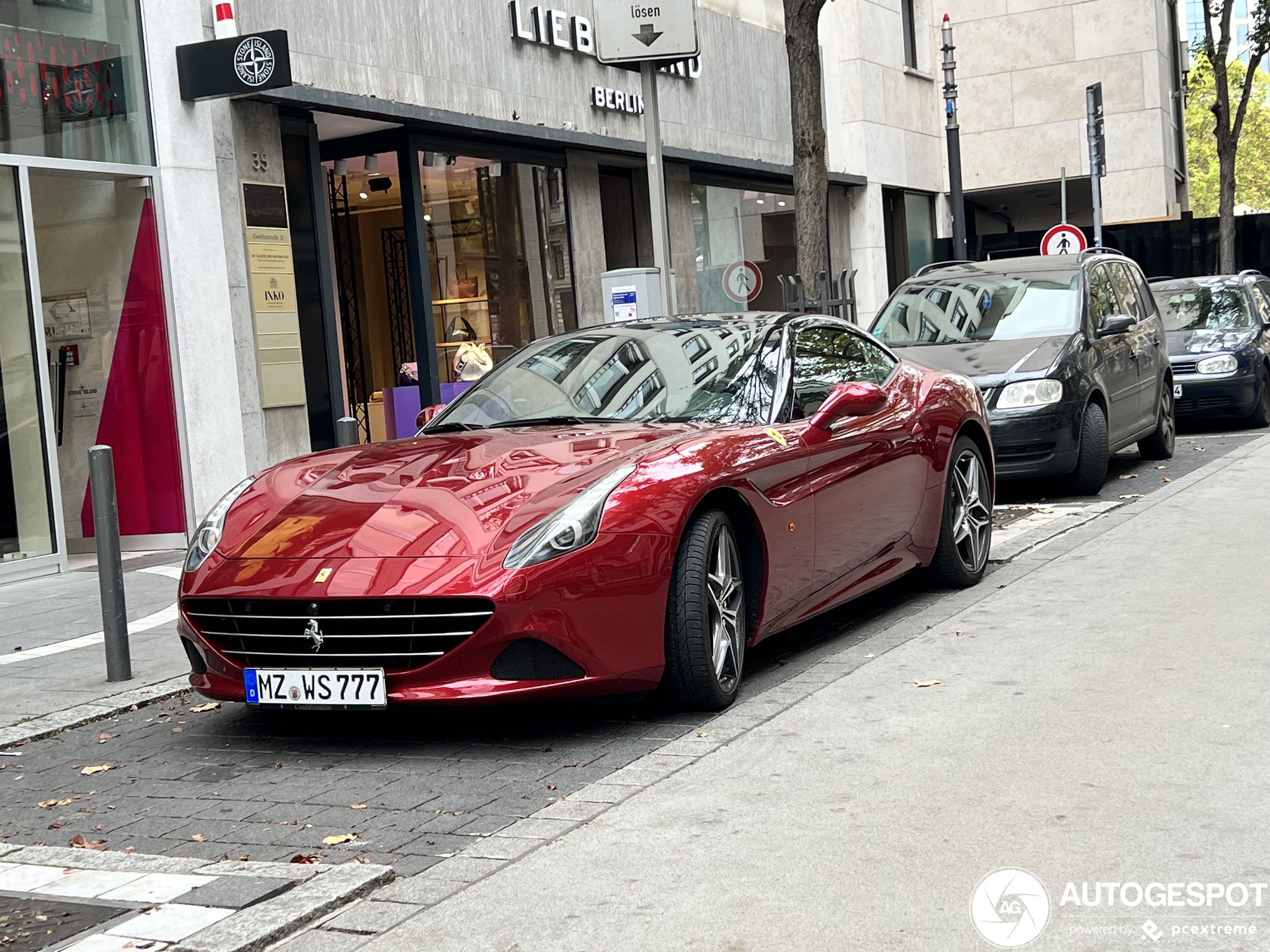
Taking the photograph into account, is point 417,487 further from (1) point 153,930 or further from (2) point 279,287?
(2) point 279,287

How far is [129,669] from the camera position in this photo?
22.7 ft

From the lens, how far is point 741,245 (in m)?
22.3

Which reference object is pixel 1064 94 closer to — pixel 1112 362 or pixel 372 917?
pixel 1112 362

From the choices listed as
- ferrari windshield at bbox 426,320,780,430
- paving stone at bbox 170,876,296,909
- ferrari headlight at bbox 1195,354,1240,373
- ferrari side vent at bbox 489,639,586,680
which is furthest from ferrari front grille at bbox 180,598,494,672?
ferrari headlight at bbox 1195,354,1240,373

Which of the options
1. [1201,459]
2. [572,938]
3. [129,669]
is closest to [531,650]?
[572,938]

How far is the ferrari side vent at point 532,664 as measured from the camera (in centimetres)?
492

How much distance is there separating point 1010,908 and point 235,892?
1856 millimetres

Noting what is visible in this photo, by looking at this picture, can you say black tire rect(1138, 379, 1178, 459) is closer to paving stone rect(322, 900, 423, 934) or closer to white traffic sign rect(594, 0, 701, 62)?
white traffic sign rect(594, 0, 701, 62)

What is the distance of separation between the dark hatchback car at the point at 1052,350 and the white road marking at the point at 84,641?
530 cm

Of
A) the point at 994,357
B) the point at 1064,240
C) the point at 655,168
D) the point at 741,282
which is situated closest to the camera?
the point at 655,168

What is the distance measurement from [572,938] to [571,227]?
14710mm

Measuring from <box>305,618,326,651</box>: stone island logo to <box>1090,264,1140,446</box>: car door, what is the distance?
771 cm

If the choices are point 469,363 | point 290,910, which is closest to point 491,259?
point 469,363

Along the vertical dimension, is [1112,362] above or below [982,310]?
below
